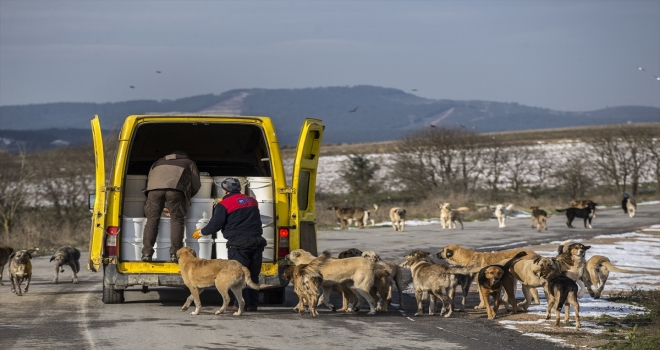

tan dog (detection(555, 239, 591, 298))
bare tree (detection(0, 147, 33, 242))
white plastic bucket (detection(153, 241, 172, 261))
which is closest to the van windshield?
white plastic bucket (detection(153, 241, 172, 261))

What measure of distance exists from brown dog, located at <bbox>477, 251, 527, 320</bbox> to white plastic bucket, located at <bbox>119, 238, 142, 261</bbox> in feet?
15.1

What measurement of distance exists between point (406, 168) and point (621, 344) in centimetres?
4471

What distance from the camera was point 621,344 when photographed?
30.1 feet

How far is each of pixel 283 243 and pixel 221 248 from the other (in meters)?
0.94

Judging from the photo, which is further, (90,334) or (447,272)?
(447,272)

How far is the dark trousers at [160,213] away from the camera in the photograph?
39.2 feet

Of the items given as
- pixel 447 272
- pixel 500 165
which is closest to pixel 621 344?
pixel 447 272

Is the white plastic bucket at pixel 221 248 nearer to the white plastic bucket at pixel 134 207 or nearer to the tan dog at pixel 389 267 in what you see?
the white plastic bucket at pixel 134 207

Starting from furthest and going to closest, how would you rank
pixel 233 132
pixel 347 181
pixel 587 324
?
pixel 347 181, pixel 233 132, pixel 587 324

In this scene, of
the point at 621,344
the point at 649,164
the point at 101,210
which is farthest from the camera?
the point at 649,164

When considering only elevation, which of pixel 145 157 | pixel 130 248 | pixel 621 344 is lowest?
pixel 621 344

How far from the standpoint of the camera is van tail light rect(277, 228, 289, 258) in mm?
12195

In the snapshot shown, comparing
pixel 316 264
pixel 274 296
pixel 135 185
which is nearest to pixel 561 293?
pixel 316 264

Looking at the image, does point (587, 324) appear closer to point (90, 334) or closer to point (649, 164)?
point (90, 334)
